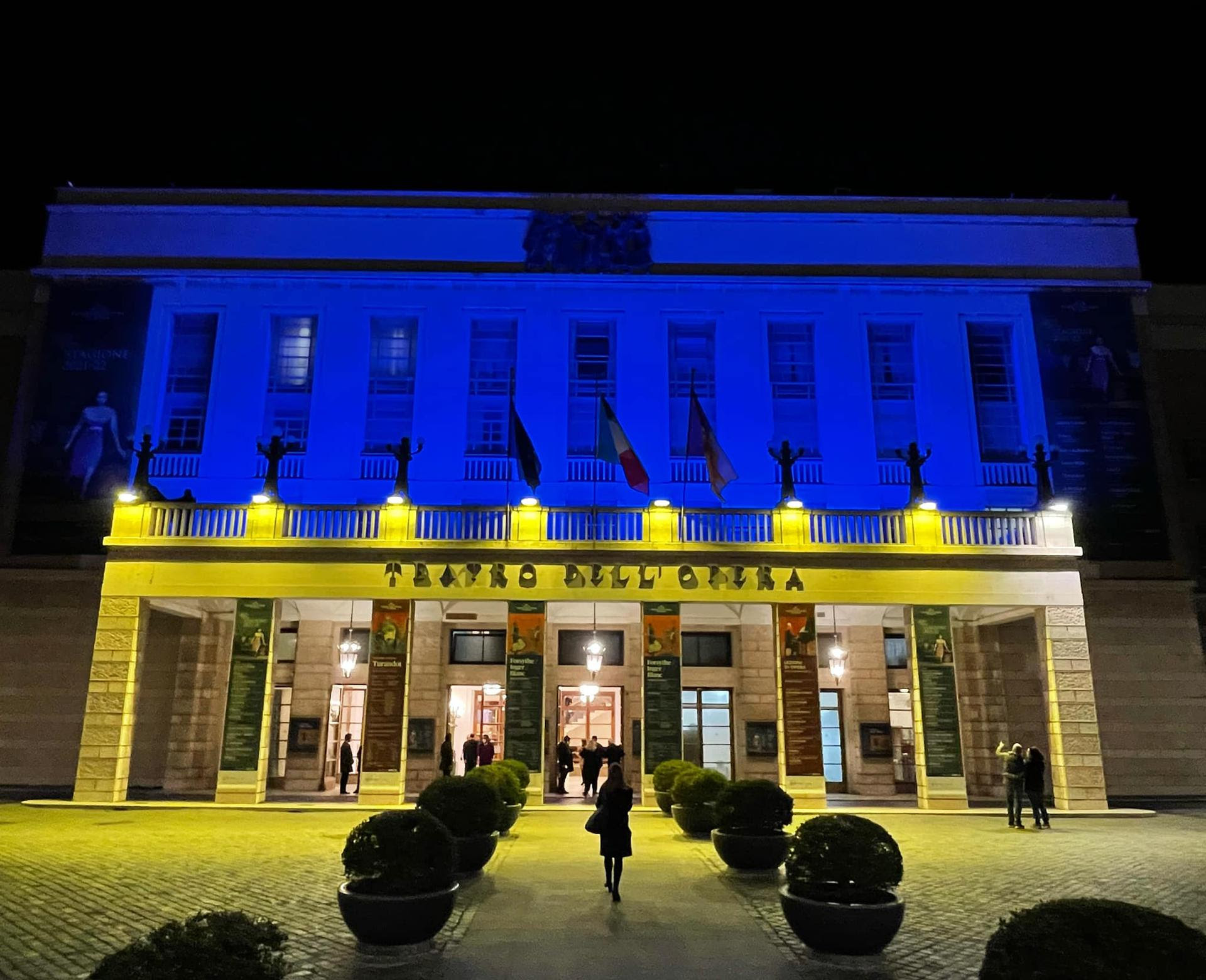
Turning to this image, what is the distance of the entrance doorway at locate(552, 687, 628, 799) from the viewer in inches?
992

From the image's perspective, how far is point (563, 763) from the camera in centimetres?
2362

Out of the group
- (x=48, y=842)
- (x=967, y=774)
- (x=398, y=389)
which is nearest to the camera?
(x=48, y=842)

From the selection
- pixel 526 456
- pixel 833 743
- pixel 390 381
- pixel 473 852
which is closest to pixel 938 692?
pixel 833 743

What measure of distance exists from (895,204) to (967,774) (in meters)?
17.8

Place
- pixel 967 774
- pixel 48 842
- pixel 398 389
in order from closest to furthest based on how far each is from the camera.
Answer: pixel 48 842, pixel 967 774, pixel 398 389

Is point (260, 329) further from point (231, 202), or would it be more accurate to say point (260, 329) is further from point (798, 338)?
point (798, 338)

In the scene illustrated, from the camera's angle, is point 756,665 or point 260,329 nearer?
point 756,665

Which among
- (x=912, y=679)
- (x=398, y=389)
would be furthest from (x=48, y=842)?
(x=912, y=679)

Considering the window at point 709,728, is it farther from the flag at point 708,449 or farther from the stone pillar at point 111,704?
the stone pillar at point 111,704

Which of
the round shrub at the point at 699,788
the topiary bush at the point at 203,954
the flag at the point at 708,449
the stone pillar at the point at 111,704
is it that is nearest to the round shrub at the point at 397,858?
the topiary bush at the point at 203,954

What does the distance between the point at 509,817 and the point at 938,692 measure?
10826 millimetres

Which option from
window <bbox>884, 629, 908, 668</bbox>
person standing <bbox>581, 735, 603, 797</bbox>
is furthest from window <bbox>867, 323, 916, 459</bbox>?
person standing <bbox>581, 735, 603, 797</bbox>

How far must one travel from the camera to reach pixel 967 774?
24.2m

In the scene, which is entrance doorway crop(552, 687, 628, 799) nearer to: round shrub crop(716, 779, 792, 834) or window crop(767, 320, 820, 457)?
window crop(767, 320, 820, 457)
